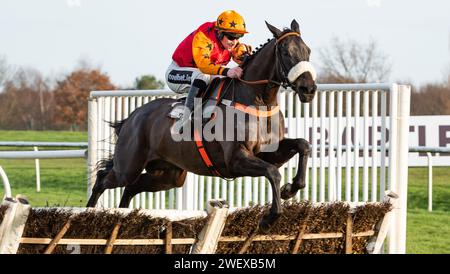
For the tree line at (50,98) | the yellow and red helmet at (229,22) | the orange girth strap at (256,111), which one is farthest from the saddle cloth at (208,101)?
the tree line at (50,98)

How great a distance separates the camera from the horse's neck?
5754mm

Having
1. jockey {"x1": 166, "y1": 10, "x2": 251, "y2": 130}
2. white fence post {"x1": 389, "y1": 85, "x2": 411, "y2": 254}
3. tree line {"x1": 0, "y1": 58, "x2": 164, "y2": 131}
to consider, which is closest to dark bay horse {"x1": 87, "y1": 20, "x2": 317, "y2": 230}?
jockey {"x1": 166, "y1": 10, "x2": 251, "y2": 130}

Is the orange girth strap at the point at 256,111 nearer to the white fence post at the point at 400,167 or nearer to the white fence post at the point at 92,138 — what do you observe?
the white fence post at the point at 400,167

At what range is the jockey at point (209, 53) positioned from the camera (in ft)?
19.5

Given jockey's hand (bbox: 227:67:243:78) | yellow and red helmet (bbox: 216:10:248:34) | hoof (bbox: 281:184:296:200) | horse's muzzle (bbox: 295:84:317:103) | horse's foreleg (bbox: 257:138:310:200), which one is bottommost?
hoof (bbox: 281:184:296:200)

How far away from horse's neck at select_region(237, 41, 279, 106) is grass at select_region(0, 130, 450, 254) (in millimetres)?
1307

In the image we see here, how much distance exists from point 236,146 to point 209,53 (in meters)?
0.73

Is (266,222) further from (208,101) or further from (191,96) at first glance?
(191,96)

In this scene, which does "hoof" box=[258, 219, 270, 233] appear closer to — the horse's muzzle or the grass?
the horse's muzzle

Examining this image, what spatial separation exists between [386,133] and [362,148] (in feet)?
0.67

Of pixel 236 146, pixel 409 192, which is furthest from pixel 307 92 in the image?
pixel 409 192

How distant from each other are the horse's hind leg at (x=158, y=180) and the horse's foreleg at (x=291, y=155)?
122 cm
